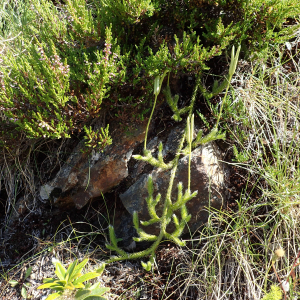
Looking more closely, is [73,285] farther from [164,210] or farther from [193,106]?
[193,106]

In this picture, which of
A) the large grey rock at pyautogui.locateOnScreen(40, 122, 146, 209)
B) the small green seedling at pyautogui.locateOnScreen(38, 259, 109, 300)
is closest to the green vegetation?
the small green seedling at pyautogui.locateOnScreen(38, 259, 109, 300)

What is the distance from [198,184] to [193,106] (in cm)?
75

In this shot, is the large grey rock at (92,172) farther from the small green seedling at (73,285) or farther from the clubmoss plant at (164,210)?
the small green seedling at (73,285)

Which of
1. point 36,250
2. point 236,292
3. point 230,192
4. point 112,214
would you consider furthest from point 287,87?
point 36,250

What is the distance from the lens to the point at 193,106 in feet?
9.61

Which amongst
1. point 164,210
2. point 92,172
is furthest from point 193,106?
point 92,172

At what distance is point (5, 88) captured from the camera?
2.46 metres

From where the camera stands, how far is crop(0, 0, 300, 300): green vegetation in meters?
2.41

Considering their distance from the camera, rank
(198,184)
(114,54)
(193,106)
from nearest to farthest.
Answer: (114,54) < (198,184) < (193,106)

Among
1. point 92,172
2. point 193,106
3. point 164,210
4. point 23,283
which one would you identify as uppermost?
point 193,106

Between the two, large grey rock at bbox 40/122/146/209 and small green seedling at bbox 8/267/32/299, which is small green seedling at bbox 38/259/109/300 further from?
large grey rock at bbox 40/122/146/209

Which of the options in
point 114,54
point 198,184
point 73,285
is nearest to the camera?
point 73,285

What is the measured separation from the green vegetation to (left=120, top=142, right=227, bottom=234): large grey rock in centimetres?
10

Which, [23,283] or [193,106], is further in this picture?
[193,106]
